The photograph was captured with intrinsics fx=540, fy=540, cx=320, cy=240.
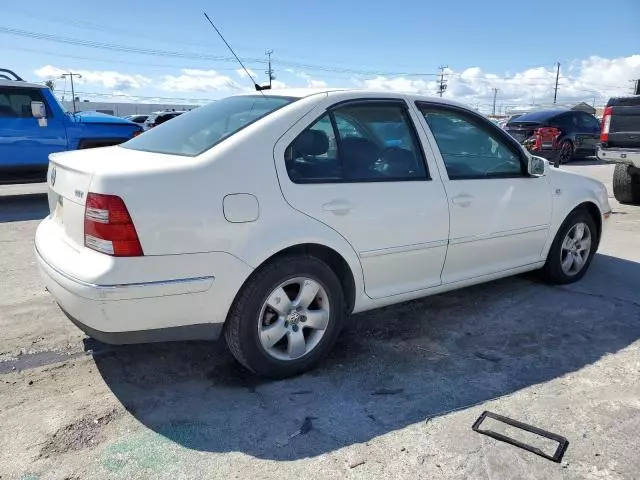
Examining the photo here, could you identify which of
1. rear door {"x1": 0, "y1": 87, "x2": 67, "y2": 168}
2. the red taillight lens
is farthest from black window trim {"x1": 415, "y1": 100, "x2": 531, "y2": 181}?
the red taillight lens

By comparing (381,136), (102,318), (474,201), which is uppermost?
(381,136)

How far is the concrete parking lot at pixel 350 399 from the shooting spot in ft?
7.95

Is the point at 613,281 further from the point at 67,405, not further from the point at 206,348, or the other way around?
the point at 67,405

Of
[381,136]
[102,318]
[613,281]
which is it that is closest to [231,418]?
[102,318]

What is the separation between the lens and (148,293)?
2.61 metres

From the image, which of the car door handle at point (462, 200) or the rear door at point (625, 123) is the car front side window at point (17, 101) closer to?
the car door handle at point (462, 200)

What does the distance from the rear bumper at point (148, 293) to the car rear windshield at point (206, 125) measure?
0.65 meters

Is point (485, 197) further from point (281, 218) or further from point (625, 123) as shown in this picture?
point (625, 123)

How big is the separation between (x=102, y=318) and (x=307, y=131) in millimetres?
1486

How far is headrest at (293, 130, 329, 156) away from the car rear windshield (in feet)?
0.80

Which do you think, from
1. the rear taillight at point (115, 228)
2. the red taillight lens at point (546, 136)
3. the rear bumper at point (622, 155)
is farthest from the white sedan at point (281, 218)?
the red taillight lens at point (546, 136)

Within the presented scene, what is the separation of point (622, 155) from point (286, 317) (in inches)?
275

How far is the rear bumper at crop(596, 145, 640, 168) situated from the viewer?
7.85m

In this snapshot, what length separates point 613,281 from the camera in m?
4.95
